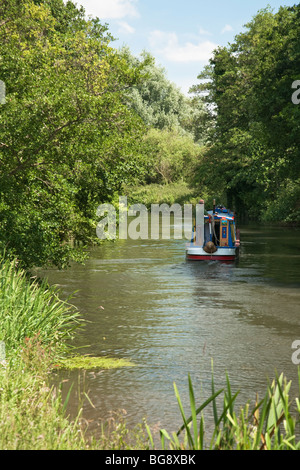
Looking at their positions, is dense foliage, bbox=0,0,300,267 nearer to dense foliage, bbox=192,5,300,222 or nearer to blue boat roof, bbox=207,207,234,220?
dense foliage, bbox=192,5,300,222

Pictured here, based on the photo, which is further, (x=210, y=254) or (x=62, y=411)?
(x=210, y=254)

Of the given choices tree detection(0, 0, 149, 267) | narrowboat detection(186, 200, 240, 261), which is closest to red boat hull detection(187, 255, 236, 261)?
narrowboat detection(186, 200, 240, 261)

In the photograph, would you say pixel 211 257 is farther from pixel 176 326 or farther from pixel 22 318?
pixel 22 318

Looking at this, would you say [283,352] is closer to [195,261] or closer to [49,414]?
[49,414]

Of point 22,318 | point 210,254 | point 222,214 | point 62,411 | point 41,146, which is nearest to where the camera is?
point 62,411

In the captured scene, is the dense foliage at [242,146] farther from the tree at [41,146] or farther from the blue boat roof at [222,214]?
the tree at [41,146]

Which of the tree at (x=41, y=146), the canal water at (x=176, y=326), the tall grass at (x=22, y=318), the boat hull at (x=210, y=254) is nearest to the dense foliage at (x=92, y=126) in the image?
the tree at (x=41, y=146)

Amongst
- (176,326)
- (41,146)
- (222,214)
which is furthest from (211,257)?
(41,146)

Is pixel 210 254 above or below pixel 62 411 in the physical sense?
above

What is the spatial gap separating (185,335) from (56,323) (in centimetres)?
333

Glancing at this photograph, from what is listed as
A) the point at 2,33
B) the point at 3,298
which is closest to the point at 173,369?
the point at 3,298

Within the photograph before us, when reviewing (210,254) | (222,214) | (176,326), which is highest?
(222,214)

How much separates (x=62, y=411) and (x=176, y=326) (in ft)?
27.8

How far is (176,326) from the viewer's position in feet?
48.8
